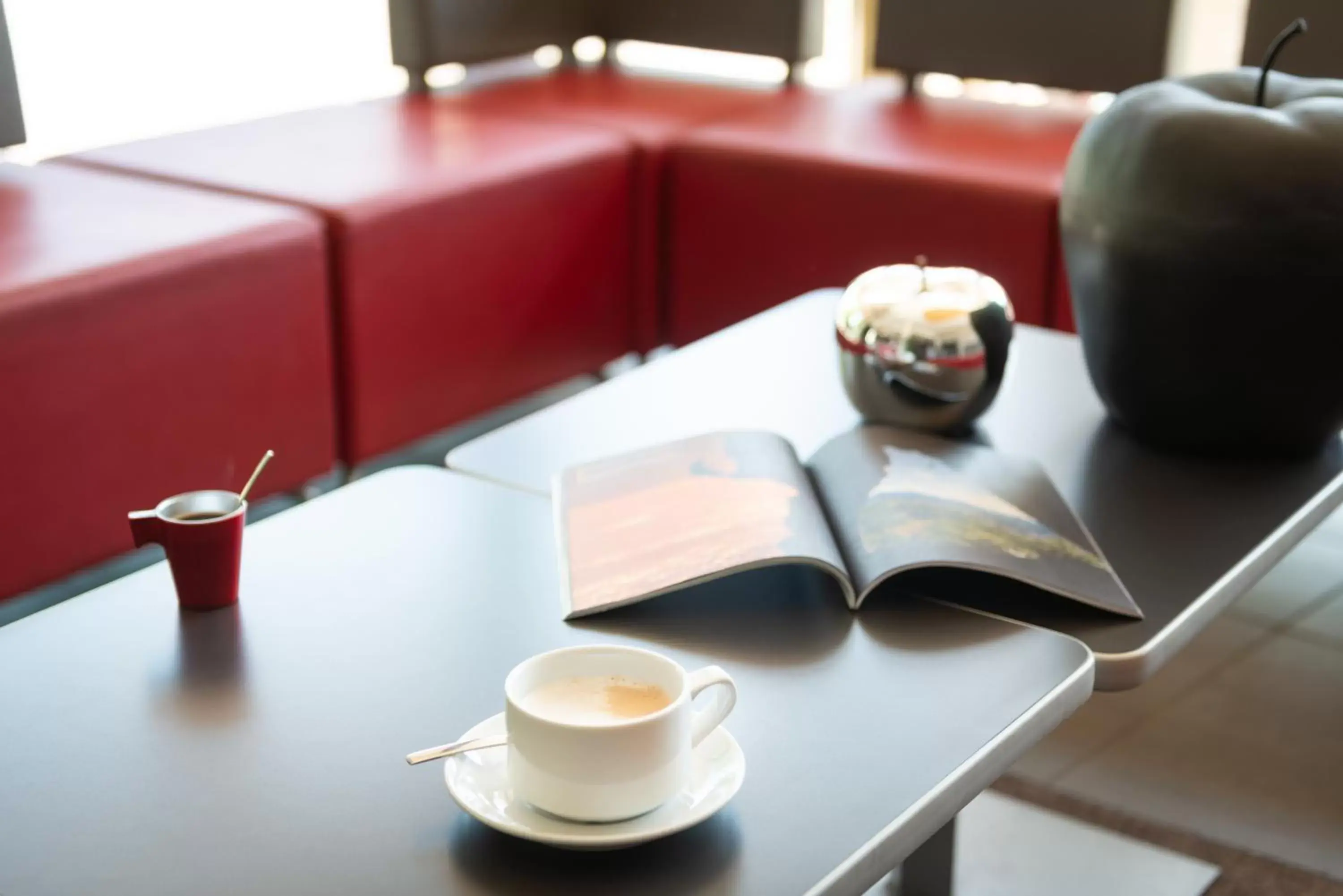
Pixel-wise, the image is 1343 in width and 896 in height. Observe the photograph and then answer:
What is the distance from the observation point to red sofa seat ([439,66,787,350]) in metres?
2.79

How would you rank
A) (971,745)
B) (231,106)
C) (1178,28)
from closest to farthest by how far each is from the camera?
(971,745) < (1178,28) < (231,106)

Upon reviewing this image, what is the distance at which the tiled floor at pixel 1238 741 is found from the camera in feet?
5.78

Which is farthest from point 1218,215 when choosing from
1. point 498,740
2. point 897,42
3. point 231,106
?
point 231,106

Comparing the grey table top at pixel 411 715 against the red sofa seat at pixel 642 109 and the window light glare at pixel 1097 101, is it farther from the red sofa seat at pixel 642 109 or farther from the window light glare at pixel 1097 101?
the window light glare at pixel 1097 101

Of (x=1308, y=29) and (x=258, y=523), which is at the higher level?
(x=1308, y=29)

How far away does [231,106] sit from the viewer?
3051mm

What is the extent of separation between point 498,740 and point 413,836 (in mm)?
73

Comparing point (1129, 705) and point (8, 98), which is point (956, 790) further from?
point (8, 98)

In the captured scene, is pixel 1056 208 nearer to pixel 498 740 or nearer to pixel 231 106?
pixel 231 106

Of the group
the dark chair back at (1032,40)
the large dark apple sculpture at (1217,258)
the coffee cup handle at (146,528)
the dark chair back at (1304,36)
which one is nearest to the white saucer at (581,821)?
the coffee cup handle at (146,528)

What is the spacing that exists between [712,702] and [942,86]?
8.26ft

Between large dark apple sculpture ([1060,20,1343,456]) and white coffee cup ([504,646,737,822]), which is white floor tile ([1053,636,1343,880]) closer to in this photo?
large dark apple sculpture ([1060,20,1343,456])

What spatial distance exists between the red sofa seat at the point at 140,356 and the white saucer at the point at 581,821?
1183 mm

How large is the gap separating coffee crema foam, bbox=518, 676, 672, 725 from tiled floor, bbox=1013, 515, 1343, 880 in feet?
3.41
